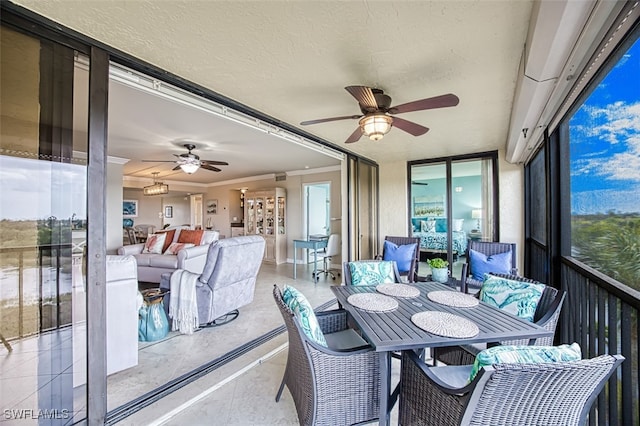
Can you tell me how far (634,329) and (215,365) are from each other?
106 inches

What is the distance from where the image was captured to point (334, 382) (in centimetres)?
135

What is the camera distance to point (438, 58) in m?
1.84

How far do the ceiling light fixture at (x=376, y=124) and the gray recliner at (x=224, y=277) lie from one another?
6.30 feet

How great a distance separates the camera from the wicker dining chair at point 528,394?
2.69 ft

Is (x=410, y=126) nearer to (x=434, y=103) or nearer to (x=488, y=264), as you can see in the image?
(x=434, y=103)

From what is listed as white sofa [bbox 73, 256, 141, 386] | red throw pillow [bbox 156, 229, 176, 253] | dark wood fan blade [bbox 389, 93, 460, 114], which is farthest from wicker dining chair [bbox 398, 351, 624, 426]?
red throw pillow [bbox 156, 229, 176, 253]

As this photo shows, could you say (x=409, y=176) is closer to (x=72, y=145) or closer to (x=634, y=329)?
(x=634, y=329)

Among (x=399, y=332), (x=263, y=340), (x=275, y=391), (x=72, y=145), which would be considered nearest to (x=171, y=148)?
(x=72, y=145)

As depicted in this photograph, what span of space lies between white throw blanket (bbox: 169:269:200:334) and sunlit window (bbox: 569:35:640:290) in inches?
138

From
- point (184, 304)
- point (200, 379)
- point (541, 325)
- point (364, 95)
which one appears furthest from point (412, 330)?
point (184, 304)

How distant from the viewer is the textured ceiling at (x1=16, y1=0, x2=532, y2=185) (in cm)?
138

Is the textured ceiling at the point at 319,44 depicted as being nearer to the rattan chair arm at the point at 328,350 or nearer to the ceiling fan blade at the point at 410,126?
the ceiling fan blade at the point at 410,126

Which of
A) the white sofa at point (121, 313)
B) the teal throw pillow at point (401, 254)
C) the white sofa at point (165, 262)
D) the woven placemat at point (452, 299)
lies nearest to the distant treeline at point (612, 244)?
the woven placemat at point (452, 299)

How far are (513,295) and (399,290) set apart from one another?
2.60 ft
